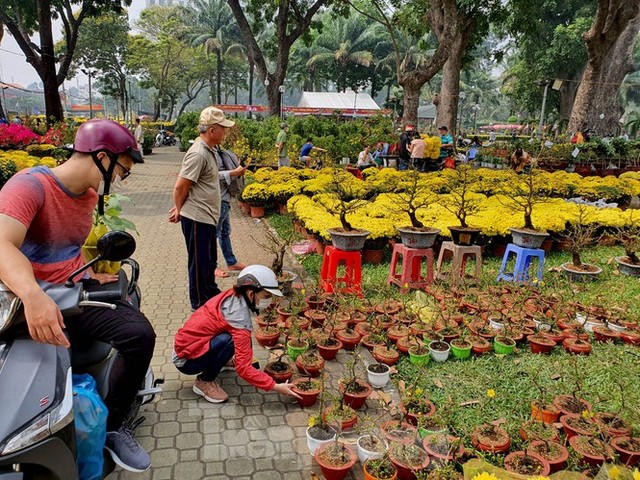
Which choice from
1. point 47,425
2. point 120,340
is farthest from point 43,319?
point 120,340

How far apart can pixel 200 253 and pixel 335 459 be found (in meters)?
2.51

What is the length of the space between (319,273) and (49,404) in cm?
464

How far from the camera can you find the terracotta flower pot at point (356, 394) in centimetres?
339

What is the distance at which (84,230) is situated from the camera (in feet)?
7.89

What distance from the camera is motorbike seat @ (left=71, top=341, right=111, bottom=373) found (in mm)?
2393

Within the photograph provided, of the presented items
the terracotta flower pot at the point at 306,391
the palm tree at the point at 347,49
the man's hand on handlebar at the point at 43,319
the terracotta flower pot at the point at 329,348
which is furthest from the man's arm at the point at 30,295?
the palm tree at the point at 347,49

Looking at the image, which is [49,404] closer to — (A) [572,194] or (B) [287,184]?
(B) [287,184]

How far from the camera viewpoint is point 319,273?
6.37m

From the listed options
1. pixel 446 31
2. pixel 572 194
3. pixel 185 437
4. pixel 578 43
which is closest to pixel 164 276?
pixel 185 437

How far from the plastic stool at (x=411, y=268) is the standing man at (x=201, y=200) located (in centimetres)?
221

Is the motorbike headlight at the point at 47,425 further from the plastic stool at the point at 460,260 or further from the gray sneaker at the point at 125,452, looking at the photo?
the plastic stool at the point at 460,260

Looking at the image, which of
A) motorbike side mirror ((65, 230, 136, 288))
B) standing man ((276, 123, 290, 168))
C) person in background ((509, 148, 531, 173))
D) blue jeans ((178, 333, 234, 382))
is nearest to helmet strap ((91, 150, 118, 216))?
motorbike side mirror ((65, 230, 136, 288))

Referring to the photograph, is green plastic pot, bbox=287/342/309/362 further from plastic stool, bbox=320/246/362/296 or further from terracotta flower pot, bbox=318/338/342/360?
plastic stool, bbox=320/246/362/296

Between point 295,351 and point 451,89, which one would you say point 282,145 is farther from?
point 295,351
